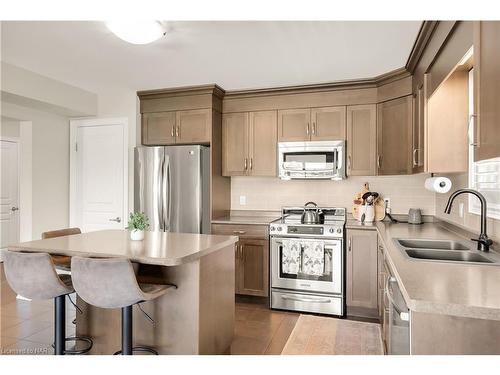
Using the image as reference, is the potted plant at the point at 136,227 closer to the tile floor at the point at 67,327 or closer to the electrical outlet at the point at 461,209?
the tile floor at the point at 67,327

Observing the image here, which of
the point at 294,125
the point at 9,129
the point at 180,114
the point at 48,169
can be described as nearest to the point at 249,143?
the point at 294,125

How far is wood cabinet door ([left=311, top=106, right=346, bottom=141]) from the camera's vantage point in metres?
3.68

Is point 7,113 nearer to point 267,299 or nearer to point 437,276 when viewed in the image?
point 267,299

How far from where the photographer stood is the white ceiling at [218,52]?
2422mm

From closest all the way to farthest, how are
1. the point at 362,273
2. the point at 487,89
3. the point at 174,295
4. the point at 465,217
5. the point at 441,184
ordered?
the point at 487,89
the point at 174,295
the point at 465,217
the point at 441,184
the point at 362,273

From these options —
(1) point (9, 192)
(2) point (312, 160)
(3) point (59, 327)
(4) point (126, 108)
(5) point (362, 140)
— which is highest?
(4) point (126, 108)

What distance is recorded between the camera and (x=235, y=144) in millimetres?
4051

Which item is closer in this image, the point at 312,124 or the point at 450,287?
the point at 450,287

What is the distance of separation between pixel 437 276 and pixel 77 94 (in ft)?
14.0

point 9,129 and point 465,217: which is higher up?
point 9,129

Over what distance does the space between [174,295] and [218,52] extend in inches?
78.4

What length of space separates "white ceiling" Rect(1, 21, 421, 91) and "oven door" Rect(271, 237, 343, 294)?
5.56ft

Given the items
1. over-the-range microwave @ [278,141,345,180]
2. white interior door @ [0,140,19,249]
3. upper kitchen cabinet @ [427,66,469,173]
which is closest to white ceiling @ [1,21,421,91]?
upper kitchen cabinet @ [427,66,469,173]

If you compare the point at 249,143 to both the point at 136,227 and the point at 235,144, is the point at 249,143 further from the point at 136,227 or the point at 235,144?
the point at 136,227
